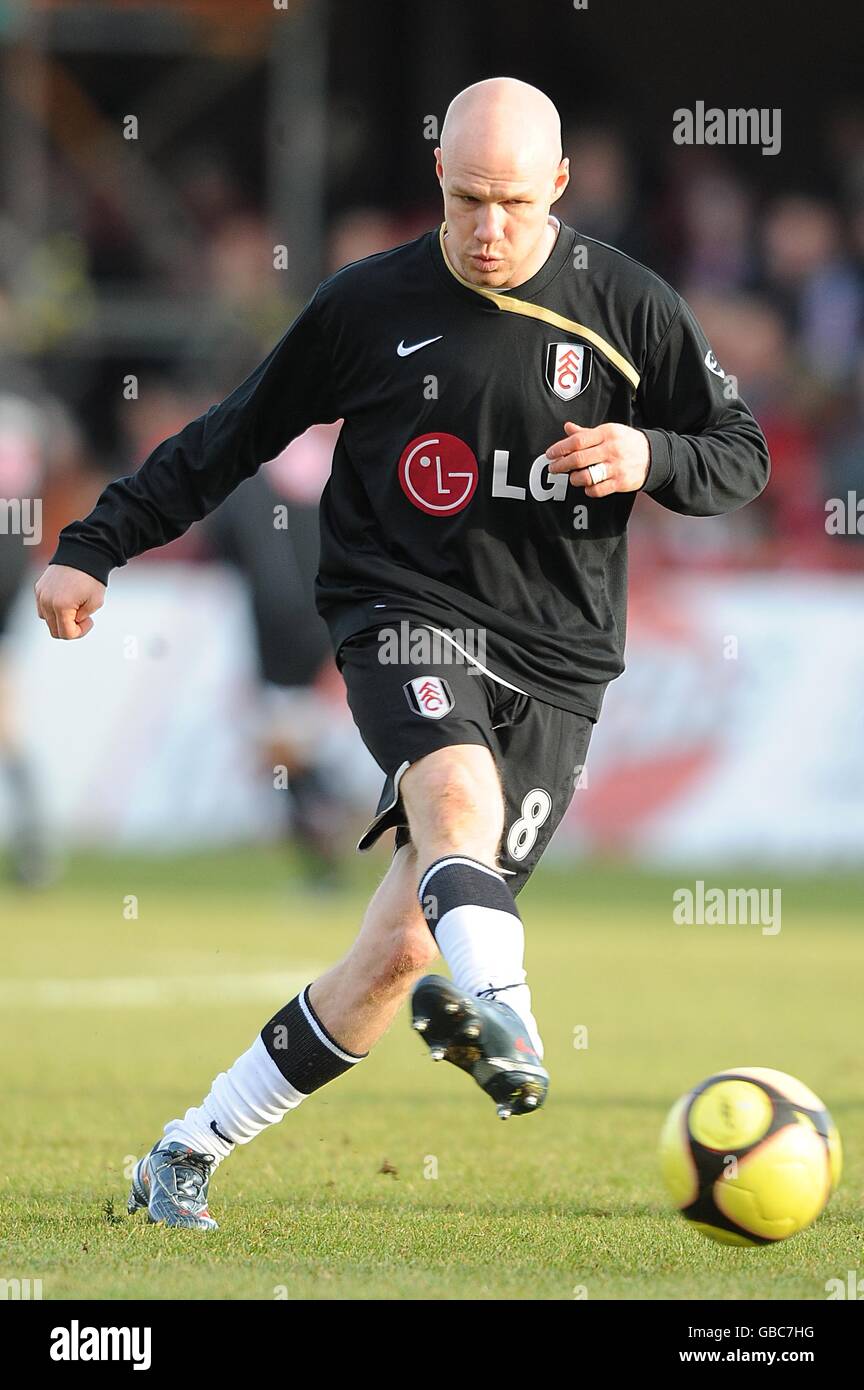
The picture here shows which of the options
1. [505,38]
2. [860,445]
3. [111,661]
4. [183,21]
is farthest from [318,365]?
[505,38]

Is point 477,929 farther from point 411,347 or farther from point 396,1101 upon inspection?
point 396,1101

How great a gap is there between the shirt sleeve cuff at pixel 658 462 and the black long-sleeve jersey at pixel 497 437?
0.05 metres

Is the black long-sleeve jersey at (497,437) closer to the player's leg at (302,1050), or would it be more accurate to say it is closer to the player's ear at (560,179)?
the player's ear at (560,179)

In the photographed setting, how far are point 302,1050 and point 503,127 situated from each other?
214 cm

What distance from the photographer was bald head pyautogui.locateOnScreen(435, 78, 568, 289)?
14.8ft

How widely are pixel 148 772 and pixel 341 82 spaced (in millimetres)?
9412

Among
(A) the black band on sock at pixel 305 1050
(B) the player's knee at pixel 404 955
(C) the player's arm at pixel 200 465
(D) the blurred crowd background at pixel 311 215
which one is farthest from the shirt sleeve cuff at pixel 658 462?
(D) the blurred crowd background at pixel 311 215

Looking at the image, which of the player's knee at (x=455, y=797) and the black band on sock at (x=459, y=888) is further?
the player's knee at (x=455, y=797)

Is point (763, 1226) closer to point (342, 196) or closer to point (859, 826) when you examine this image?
point (859, 826)

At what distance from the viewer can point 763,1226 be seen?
14.6 feet

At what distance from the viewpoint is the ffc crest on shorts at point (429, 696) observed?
15.2 ft

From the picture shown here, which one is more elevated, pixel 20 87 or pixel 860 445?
pixel 20 87

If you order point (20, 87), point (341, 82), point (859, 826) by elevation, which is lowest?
point (859, 826)

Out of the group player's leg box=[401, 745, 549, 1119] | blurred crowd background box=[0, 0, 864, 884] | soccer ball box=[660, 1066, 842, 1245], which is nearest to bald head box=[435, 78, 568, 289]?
player's leg box=[401, 745, 549, 1119]
